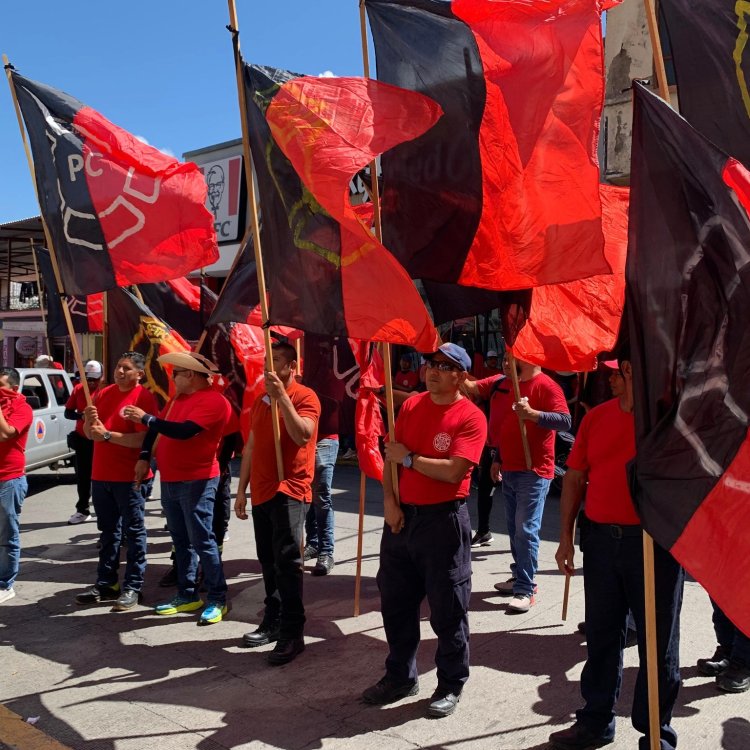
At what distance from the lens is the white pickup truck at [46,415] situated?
1150cm

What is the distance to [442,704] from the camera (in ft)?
13.1

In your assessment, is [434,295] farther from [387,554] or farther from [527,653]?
[527,653]

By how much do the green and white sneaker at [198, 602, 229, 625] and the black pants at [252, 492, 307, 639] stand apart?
2.44 ft

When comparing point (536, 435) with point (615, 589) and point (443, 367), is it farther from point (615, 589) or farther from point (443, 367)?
point (615, 589)

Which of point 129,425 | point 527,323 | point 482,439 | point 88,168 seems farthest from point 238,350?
point 482,439

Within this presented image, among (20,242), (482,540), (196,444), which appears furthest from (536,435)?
(20,242)

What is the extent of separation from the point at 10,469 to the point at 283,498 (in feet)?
7.82

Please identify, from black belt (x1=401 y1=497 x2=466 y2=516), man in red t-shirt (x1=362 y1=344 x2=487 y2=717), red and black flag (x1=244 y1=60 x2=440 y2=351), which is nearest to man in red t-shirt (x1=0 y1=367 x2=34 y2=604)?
red and black flag (x1=244 y1=60 x2=440 y2=351)

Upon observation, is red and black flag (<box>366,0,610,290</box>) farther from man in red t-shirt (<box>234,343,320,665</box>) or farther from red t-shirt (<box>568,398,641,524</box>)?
man in red t-shirt (<box>234,343,320,665</box>)

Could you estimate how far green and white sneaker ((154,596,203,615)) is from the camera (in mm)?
5734

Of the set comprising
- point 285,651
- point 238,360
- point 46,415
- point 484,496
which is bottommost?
point 285,651

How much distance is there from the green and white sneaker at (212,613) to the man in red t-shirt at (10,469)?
1.63m

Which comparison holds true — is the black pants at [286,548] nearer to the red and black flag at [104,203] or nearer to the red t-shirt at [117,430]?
the red t-shirt at [117,430]

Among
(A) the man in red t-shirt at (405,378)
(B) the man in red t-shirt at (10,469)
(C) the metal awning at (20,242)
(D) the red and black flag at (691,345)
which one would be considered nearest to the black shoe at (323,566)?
(B) the man in red t-shirt at (10,469)
